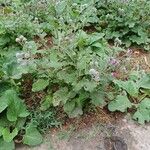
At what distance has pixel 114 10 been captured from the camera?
482 centimetres

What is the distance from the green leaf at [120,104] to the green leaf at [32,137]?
0.73m

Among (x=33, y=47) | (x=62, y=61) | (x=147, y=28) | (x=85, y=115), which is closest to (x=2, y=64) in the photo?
(x=33, y=47)

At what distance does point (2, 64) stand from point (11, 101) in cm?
53

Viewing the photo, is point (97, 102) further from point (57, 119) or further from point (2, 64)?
point (2, 64)


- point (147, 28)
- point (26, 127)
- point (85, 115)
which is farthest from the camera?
point (147, 28)

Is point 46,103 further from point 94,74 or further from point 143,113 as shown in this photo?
point 143,113

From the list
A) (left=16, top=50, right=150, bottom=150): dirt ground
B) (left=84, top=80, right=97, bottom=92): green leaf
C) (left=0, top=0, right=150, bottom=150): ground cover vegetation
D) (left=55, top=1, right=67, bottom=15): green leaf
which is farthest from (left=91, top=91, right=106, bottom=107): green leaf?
(left=55, top=1, right=67, bottom=15): green leaf

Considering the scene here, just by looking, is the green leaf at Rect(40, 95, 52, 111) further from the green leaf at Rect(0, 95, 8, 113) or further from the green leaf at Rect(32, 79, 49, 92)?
the green leaf at Rect(0, 95, 8, 113)

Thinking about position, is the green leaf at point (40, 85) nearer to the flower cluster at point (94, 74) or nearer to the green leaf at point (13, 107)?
the green leaf at point (13, 107)

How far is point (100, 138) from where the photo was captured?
3439mm

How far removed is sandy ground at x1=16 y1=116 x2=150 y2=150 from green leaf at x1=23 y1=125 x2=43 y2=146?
5cm

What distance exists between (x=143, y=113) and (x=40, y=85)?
101 cm

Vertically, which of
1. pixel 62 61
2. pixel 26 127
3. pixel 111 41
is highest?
pixel 62 61

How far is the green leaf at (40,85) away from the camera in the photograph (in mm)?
3524
